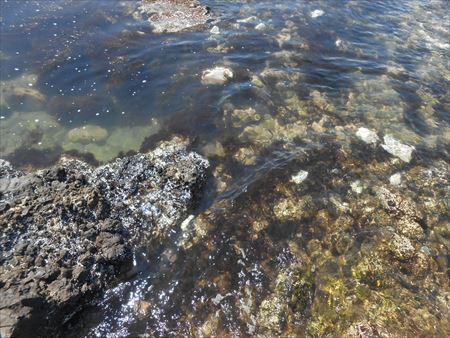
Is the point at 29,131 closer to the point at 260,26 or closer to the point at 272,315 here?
the point at 272,315

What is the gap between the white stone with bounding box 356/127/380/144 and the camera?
1061 cm

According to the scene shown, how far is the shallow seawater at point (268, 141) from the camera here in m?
6.93

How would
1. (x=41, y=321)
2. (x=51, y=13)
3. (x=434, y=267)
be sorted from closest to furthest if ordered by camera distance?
(x=41, y=321)
(x=434, y=267)
(x=51, y=13)

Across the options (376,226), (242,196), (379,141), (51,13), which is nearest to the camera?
(376,226)

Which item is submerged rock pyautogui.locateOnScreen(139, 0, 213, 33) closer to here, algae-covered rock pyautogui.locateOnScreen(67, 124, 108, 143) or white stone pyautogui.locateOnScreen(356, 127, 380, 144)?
algae-covered rock pyautogui.locateOnScreen(67, 124, 108, 143)

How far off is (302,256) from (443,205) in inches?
166

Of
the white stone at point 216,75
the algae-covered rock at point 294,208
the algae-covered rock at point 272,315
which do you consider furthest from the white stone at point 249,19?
the algae-covered rock at point 272,315

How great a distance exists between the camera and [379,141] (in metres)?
10.6

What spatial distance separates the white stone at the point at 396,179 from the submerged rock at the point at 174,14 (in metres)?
10.9

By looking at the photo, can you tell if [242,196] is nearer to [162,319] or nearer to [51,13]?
[162,319]

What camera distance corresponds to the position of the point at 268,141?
1045cm

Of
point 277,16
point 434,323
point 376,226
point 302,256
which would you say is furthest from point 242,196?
point 277,16

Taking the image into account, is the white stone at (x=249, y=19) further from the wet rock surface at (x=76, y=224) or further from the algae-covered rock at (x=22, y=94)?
the algae-covered rock at (x=22, y=94)

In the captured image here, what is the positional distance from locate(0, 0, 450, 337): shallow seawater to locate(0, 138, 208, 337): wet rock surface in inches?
18.3
